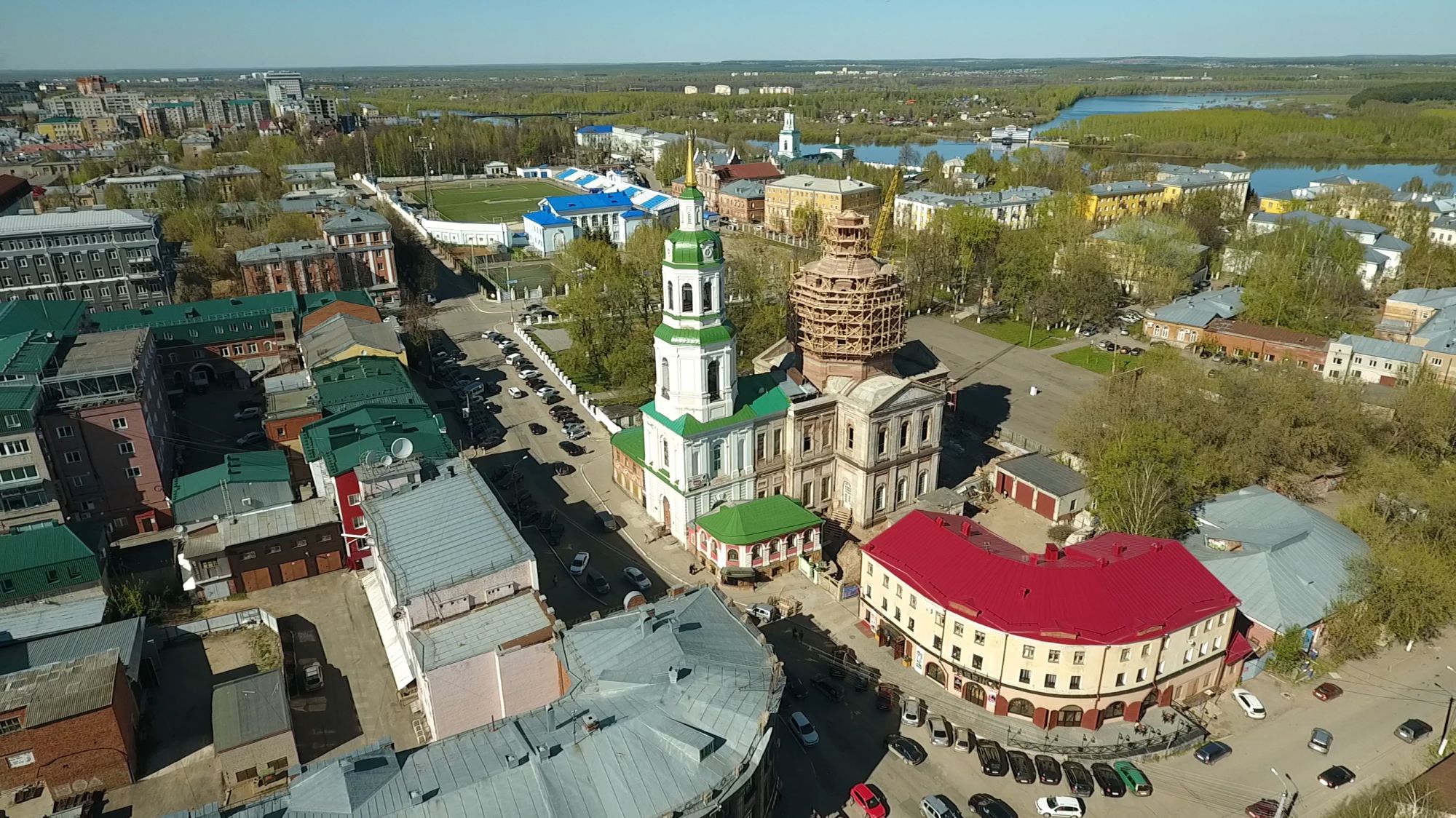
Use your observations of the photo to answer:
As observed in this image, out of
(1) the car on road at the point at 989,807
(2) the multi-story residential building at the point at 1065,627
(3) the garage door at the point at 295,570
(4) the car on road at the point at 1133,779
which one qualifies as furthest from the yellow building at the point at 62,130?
(4) the car on road at the point at 1133,779

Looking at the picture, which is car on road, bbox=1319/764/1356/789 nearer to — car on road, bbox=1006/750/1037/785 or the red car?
car on road, bbox=1006/750/1037/785

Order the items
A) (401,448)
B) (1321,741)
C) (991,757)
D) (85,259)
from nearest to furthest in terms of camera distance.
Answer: (991,757)
(1321,741)
(401,448)
(85,259)

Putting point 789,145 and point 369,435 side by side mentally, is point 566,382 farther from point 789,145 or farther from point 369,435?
point 789,145

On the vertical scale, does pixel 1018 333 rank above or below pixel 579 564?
below

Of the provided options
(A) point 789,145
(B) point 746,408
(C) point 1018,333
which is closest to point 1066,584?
(B) point 746,408

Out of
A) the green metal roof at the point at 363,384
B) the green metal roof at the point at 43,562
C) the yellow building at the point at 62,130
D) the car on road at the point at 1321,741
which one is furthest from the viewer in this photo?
the yellow building at the point at 62,130

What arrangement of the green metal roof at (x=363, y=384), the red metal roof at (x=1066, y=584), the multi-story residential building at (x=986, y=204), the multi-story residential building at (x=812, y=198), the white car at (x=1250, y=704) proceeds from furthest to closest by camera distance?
the multi-story residential building at (x=812, y=198), the multi-story residential building at (x=986, y=204), the green metal roof at (x=363, y=384), the white car at (x=1250, y=704), the red metal roof at (x=1066, y=584)

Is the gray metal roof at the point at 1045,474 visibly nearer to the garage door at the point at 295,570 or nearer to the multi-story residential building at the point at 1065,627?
the multi-story residential building at the point at 1065,627

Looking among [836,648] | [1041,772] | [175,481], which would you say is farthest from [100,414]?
[1041,772]
